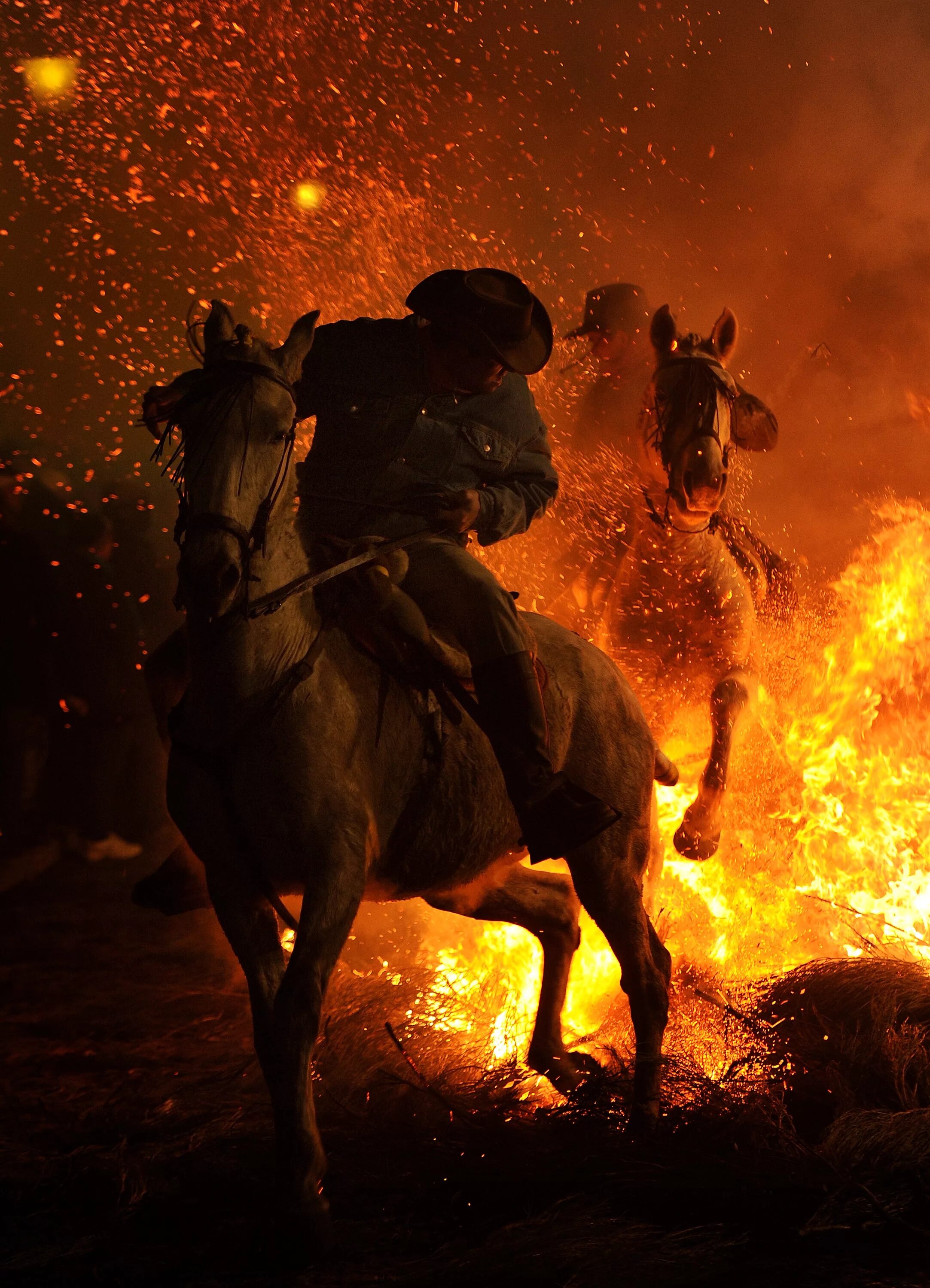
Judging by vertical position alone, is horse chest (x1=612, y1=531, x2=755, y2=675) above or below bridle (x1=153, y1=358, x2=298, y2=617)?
above

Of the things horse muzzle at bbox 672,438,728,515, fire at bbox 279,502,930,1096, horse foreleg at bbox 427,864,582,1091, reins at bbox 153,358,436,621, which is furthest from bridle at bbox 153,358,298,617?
horse muzzle at bbox 672,438,728,515

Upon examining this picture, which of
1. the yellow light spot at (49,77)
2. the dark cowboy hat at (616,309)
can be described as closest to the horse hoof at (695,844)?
the dark cowboy hat at (616,309)

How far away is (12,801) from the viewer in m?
7.84

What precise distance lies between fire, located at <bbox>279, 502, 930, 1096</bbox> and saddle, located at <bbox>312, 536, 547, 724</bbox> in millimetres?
1961

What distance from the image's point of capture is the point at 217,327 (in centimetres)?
324

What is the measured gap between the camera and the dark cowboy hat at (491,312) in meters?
3.79

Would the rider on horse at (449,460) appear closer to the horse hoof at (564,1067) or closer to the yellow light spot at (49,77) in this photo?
the horse hoof at (564,1067)

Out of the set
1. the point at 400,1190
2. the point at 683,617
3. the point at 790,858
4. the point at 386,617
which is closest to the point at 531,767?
the point at 386,617

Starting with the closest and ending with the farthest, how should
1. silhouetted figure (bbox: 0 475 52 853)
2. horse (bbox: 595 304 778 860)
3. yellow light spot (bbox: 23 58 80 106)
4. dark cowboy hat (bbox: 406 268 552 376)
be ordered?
1. dark cowboy hat (bbox: 406 268 552 376)
2. horse (bbox: 595 304 778 860)
3. yellow light spot (bbox: 23 58 80 106)
4. silhouetted figure (bbox: 0 475 52 853)

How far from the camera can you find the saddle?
3.45 meters

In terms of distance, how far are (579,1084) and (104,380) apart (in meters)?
7.08

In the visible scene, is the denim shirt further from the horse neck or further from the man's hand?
the horse neck

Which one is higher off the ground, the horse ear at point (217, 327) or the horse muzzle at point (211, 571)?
the horse ear at point (217, 327)

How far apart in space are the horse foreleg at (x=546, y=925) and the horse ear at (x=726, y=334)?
3398 millimetres
